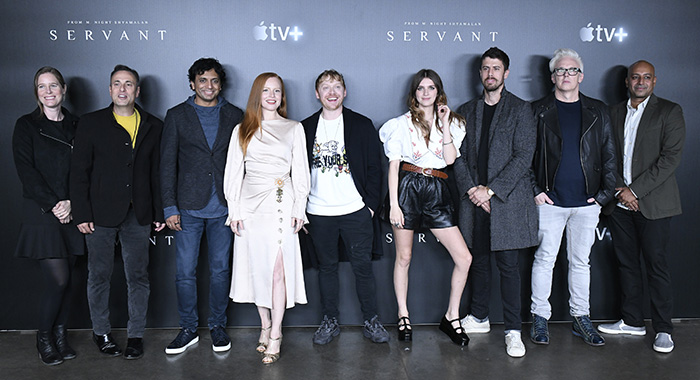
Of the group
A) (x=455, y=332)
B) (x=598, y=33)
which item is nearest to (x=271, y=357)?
(x=455, y=332)

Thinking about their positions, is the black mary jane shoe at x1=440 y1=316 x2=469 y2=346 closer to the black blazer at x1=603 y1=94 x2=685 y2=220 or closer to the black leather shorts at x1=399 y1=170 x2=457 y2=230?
the black leather shorts at x1=399 y1=170 x2=457 y2=230

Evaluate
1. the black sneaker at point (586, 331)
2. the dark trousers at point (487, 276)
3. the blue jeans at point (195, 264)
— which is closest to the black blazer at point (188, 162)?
the blue jeans at point (195, 264)

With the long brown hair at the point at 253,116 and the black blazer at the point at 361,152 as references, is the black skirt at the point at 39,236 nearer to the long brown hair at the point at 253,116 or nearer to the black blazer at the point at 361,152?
the long brown hair at the point at 253,116

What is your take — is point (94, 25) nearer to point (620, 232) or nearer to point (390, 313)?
point (390, 313)

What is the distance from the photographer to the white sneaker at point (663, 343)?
11.8ft

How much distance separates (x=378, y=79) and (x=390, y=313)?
1.76 meters

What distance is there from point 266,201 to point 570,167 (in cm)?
200

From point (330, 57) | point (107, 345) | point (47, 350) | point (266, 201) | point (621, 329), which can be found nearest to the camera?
point (266, 201)

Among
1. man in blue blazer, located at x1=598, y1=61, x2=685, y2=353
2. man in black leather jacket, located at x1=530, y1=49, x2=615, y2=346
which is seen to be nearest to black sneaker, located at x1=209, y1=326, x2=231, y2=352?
man in black leather jacket, located at x1=530, y1=49, x2=615, y2=346

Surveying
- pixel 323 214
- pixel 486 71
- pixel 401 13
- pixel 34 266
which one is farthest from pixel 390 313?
pixel 34 266

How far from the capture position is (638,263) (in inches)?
153

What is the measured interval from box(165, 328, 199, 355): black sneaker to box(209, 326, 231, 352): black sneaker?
5.2 inches

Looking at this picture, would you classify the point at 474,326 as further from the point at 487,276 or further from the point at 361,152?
the point at 361,152

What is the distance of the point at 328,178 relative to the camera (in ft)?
11.9
